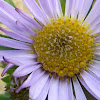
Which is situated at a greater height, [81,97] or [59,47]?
[59,47]

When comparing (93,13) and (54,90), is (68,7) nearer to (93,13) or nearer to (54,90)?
(93,13)

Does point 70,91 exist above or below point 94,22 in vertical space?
below

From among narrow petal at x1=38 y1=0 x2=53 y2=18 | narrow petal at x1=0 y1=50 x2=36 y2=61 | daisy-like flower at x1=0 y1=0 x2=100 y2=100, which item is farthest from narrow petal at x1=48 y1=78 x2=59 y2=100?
narrow petal at x1=38 y1=0 x2=53 y2=18

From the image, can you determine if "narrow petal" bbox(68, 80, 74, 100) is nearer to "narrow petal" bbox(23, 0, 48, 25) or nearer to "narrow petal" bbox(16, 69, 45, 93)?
"narrow petal" bbox(16, 69, 45, 93)

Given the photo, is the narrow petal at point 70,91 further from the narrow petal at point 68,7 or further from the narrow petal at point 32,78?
the narrow petal at point 68,7

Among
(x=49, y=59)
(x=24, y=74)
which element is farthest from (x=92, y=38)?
(x=24, y=74)

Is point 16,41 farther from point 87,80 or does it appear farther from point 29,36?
point 87,80

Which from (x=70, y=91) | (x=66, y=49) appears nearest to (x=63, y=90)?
(x=70, y=91)
